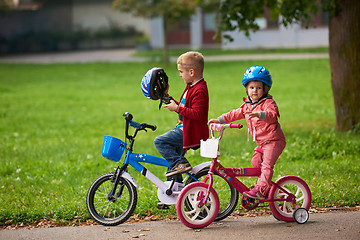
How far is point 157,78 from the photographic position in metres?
5.05

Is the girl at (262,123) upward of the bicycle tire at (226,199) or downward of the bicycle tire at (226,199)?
upward

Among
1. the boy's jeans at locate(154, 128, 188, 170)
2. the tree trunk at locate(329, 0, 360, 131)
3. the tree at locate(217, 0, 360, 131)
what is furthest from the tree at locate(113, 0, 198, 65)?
the boy's jeans at locate(154, 128, 188, 170)

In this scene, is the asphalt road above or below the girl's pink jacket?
below

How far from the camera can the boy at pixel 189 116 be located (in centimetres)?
509

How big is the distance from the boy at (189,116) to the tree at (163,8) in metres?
22.1

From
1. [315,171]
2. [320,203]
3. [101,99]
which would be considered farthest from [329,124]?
[101,99]

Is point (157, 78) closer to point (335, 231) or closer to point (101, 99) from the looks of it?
point (335, 231)

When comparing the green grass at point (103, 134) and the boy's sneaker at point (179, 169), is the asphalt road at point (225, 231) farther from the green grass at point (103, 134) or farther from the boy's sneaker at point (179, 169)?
the boy's sneaker at point (179, 169)

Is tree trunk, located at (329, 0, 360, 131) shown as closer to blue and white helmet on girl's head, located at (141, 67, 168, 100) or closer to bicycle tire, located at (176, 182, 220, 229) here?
bicycle tire, located at (176, 182, 220, 229)

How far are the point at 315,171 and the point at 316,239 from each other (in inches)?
99.2

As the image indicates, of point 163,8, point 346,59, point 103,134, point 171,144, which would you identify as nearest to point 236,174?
point 171,144

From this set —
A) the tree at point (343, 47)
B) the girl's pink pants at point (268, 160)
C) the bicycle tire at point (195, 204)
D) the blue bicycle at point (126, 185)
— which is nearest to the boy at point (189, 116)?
the blue bicycle at point (126, 185)

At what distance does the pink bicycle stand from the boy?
0.19m

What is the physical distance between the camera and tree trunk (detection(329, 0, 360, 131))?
944 cm
